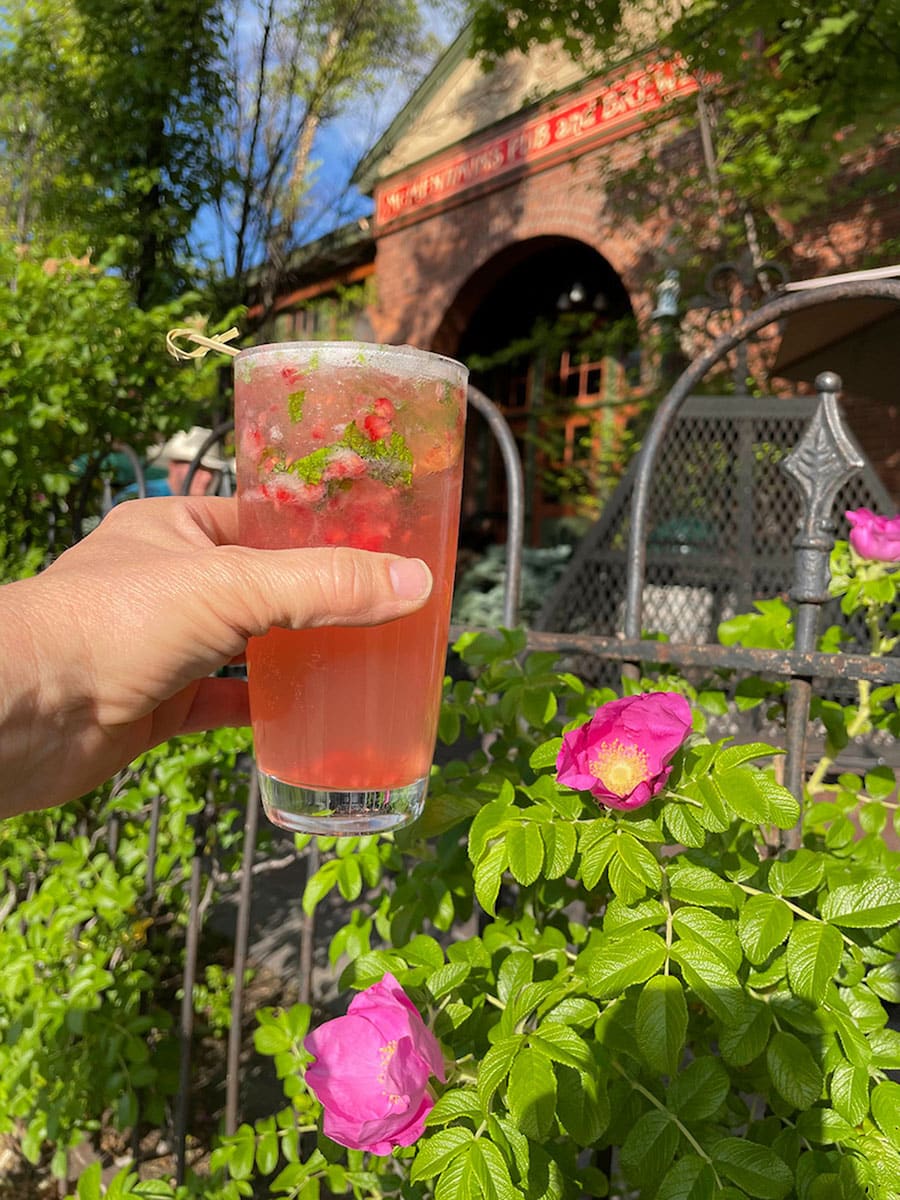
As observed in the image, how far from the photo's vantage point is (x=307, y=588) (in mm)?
Result: 866

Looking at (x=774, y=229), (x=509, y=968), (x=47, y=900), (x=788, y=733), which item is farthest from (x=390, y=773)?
(x=774, y=229)

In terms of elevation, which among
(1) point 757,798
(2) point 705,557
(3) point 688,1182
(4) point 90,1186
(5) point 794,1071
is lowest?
(4) point 90,1186

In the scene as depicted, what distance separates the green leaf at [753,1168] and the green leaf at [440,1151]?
25 centimetres

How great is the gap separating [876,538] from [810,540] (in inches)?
13.3

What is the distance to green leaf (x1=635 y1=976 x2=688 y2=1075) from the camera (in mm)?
774

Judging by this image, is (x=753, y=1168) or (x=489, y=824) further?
(x=489, y=824)

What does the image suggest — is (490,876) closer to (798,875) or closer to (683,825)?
(683,825)

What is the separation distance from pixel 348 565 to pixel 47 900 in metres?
1.53

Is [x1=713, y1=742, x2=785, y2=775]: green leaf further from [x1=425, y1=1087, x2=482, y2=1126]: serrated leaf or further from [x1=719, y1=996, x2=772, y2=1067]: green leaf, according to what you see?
[x1=425, y1=1087, x2=482, y2=1126]: serrated leaf

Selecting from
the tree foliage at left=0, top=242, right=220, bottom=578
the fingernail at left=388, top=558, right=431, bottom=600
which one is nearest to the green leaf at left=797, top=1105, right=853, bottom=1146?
the fingernail at left=388, top=558, right=431, bottom=600

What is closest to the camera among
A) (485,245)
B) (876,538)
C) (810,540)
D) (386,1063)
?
(386,1063)

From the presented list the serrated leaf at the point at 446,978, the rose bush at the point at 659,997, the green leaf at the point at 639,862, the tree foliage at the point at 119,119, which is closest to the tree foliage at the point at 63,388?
the rose bush at the point at 659,997

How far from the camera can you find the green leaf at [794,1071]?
2.60ft

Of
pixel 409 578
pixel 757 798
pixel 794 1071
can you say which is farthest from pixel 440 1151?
pixel 409 578
